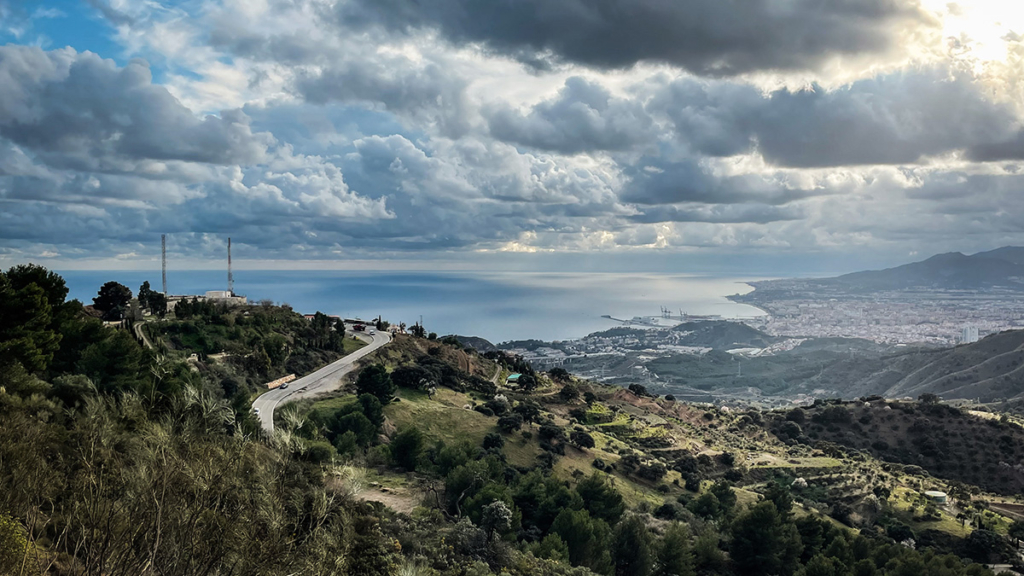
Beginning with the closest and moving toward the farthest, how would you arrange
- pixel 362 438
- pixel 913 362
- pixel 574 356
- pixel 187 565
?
pixel 187 565 → pixel 362 438 → pixel 913 362 → pixel 574 356

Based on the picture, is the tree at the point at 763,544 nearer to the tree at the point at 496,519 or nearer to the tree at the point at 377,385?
the tree at the point at 496,519

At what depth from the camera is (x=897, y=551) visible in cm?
2450

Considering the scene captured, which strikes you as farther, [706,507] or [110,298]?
[110,298]

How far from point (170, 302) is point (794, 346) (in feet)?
573

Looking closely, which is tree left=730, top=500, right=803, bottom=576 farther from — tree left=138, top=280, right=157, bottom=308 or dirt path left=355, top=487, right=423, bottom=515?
tree left=138, top=280, right=157, bottom=308

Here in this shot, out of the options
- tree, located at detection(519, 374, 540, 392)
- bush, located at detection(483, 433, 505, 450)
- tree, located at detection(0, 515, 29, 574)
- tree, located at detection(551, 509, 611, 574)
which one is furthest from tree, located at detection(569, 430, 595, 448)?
tree, located at detection(0, 515, 29, 574)

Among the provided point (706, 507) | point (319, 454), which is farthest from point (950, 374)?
point (319, 454)

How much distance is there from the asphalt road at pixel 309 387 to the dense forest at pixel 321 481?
1653mm

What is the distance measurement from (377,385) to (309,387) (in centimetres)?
493

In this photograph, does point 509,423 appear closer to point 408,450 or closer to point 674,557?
point 408,450

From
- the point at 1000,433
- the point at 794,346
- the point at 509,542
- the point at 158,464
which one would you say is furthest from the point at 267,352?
the point at 794,346

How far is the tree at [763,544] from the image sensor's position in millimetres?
24047

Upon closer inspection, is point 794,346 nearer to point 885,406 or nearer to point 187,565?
point 885,406

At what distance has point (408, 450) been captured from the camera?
27.7 m
